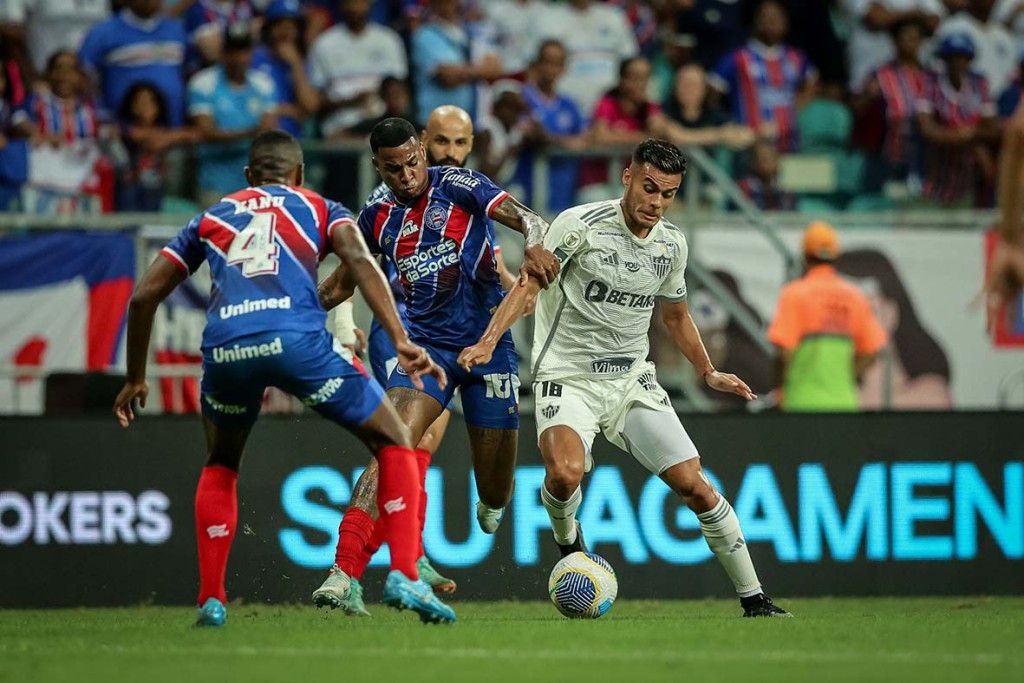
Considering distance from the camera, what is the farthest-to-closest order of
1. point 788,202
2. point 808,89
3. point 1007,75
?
point 1007,75
point 808,89
point 788,202

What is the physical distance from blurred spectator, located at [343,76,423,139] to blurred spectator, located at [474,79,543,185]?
2.25ft

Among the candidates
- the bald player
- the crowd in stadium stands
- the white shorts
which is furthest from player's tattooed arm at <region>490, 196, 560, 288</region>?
the crowd in stadium stands

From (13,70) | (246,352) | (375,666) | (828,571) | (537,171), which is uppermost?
(13,70)

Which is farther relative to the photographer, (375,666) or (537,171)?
(537,171)

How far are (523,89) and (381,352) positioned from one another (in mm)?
5536

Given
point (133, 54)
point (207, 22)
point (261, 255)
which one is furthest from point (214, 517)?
point (207, 22)

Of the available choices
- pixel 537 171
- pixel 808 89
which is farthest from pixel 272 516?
pixel 808 89

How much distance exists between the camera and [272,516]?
1081cm

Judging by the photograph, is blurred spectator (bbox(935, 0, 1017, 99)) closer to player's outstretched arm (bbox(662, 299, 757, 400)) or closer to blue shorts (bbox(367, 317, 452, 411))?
player's outstretched arm (bbox(662, 299, 757, 400))

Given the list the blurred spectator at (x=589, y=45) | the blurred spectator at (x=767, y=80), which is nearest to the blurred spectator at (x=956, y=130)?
the blurred spectator at (x=767, y=80)

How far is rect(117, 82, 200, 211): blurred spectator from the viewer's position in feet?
42.0

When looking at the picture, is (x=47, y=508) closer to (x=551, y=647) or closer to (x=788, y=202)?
(x=551, y=647)

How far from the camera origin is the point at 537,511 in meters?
11.0

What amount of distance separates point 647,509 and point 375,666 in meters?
5.11
